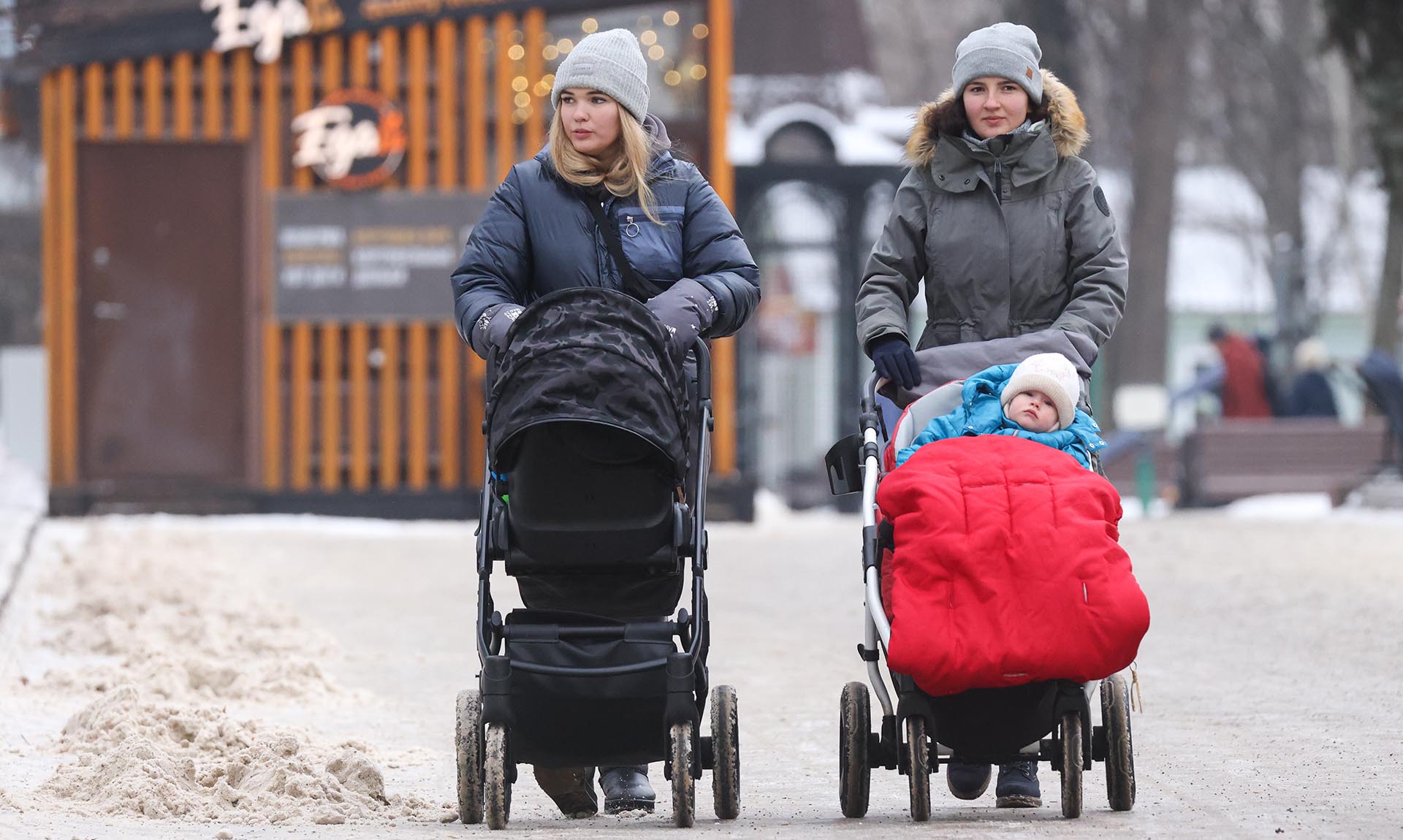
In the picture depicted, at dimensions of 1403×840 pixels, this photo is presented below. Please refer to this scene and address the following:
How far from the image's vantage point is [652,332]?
5.18m

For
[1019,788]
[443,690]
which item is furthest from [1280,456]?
[1019,788]

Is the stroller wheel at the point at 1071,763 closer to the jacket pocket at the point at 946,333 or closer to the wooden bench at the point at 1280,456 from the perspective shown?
the jacket pocket at the point at 946,333

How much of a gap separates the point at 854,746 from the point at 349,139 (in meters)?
11.7

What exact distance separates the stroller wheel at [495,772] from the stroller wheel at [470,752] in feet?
0.09

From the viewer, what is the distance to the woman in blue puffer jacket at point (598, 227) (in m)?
5.55

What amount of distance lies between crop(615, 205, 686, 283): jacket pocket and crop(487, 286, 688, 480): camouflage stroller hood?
1.26ft

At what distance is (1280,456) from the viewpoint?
1988cm

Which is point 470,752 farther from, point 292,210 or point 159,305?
point 159,305

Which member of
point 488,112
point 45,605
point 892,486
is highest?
point 488,112

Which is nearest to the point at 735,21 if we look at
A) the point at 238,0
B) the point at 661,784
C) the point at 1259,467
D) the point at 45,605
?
the point at 1259,467

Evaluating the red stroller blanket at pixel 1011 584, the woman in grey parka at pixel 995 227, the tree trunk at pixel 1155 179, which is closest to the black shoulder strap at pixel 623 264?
the woman in grey parka at pixel 995 227

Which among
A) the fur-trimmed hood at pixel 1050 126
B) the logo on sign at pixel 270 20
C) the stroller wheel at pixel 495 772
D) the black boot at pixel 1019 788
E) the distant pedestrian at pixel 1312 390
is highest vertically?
the logo on sign at pixel 270 20

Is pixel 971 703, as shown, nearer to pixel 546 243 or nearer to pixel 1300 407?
pixel 546 243

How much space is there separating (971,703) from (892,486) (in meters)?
0.52
